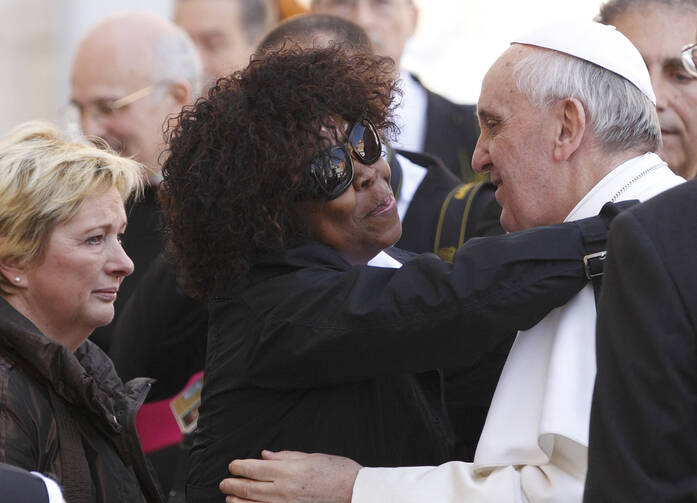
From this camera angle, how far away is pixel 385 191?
3223 mm

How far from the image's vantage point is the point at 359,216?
318cm

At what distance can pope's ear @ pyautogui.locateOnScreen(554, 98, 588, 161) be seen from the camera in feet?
9.87

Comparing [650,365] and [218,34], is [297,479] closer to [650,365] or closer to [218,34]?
[650,365]

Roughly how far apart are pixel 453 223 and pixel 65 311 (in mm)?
1534

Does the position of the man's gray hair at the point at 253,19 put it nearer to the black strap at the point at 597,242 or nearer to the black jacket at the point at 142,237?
the black jacket at the point at 142,237

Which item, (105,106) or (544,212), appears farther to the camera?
(105,106)

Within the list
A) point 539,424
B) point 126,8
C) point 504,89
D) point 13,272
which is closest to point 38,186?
point 13,272

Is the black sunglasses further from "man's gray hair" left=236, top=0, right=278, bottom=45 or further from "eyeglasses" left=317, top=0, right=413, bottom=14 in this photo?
"man's gray hair" left=236, top=0, right=278, bottom=45

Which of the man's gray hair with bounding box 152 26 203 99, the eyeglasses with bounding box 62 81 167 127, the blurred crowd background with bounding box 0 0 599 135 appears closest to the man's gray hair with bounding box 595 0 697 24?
the man's gray hair with bounding box 152 26 203 99

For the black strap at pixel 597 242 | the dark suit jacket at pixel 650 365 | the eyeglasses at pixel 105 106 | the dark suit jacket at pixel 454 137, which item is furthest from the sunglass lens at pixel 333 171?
the eyeglasses at pixel 105 106

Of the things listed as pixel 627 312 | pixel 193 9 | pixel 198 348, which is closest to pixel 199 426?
pixel 198 348

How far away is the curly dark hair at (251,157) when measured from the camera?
9.86 feet

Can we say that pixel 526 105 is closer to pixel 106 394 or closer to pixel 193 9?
pixel 106 394

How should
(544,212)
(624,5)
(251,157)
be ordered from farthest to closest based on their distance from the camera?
(624,5), (544,212), (251,157)
